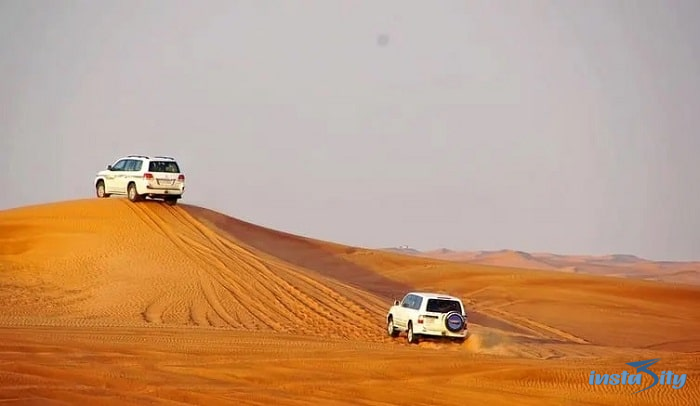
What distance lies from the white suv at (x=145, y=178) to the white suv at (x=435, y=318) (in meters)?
15.7

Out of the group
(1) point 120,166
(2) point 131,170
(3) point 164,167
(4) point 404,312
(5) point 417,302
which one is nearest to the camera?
(5) point 417,302

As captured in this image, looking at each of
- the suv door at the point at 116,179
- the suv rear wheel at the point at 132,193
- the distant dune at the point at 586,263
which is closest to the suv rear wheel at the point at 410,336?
the suv rear wheel at the point at 132,193

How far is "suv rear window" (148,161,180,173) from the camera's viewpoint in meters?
45.8

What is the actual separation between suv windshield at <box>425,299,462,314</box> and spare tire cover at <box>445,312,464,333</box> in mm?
511

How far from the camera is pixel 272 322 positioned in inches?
1455

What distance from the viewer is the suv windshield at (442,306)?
32656 mm

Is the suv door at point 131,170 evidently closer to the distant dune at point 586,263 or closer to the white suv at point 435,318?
the white suv at point 435,318

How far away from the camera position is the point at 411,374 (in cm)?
2361

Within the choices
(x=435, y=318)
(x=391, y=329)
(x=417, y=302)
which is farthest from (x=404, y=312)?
(x=435, y=318)

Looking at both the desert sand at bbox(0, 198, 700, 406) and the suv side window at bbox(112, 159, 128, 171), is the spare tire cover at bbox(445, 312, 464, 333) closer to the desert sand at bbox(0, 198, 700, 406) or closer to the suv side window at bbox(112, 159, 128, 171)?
the desert sand at bbox(0, 198, 700, 406)

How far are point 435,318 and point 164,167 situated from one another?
1708cm

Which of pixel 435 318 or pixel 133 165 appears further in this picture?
pixel 133 165

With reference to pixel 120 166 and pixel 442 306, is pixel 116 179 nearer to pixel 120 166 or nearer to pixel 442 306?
pixel 120 166

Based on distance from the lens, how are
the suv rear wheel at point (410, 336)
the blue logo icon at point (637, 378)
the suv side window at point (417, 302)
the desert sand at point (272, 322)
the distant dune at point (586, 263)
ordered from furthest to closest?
the distant dune at point (586, 263) < the suv side window at point (417, 302) < the suv rear wheel at point (410, 336) < the blue logo icon at point (637, 378) < the desert sand at point (272, 322)
